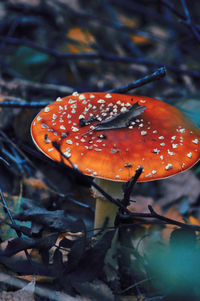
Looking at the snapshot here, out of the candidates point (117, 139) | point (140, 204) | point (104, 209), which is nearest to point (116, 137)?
point (117, 139)

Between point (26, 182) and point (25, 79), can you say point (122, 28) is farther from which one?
point (26, 182)

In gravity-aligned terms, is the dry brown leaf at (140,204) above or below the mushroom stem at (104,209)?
below

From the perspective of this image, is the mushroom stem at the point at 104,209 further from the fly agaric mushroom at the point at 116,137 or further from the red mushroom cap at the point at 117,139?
the red mushroom cap at the point at 117,139

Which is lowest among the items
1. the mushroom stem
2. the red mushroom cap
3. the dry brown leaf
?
the dry brown leaf

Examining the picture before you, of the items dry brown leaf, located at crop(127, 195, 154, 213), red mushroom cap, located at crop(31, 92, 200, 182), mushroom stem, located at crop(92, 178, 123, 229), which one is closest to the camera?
red mushroom cap, located at crop(31, 92, 200, 182)

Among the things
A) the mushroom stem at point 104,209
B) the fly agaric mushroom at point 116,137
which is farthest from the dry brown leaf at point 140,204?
the fly agaric mushroom at point 116,137

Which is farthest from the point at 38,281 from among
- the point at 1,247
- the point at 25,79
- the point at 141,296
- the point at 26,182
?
the point at 25,79

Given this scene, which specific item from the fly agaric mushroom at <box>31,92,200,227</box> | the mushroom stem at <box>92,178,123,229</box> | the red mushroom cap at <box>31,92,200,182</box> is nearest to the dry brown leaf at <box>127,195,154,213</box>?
the mushroom stem at <box>92,178,123,229</box>

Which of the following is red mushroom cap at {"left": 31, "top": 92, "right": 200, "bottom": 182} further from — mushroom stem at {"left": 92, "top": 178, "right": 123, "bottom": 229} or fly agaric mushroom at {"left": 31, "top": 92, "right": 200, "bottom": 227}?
mushroom stem at {"left": 92, "top": 178, "right": 123, "bottom": 229}
